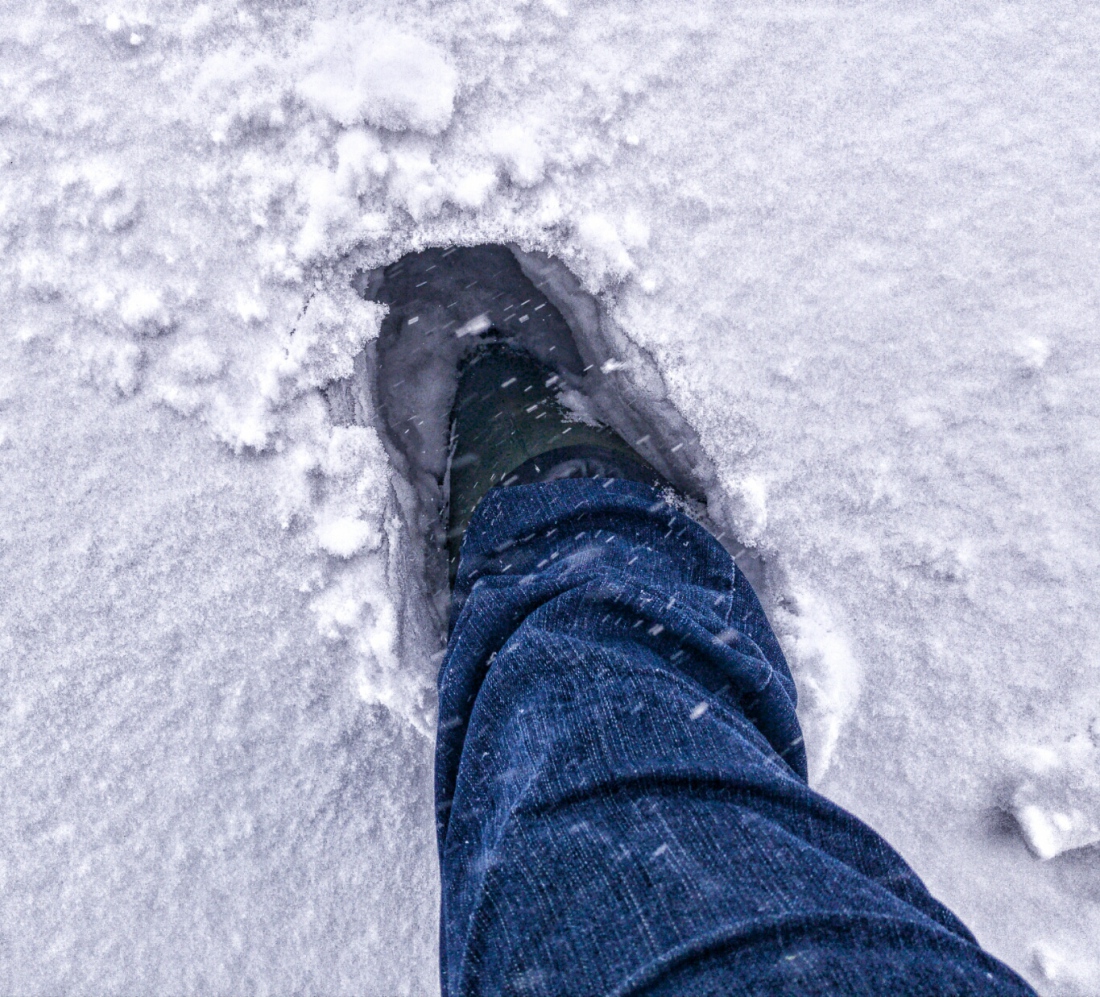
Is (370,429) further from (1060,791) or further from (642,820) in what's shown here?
(1060,791)

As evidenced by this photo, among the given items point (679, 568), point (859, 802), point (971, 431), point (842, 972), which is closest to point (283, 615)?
point (679, 568)

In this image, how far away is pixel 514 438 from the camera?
112 cm

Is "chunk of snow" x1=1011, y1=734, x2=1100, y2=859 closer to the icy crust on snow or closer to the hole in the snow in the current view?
the icy crust on snow

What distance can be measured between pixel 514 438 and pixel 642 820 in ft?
2.02

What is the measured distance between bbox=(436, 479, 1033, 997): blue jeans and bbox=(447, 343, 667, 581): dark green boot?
0.46ft

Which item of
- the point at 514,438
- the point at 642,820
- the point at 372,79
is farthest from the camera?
the point at 514,438

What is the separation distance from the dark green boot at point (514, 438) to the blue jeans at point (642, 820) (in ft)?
0.46

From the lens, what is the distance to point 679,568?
100 centimetres

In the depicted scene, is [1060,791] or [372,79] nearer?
[372,79]

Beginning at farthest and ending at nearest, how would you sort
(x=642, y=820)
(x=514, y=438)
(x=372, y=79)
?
(x=514, y=438), (x=372, y=79), (x=642, y=820)

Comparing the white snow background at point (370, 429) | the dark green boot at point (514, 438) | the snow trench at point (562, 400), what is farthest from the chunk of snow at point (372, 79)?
the dark green boot at point (514, 438)

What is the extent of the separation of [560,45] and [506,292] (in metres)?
0.33

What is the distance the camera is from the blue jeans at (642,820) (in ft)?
1.77

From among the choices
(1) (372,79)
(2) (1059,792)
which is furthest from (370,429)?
(2) (1059,792)
